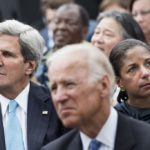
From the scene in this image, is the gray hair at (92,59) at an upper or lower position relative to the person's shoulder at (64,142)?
upper

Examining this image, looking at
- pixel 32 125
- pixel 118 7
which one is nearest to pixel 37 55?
pixel 32 125

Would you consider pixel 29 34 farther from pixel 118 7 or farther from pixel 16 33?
pixel 118 7

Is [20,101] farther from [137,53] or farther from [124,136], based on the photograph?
[124,136]

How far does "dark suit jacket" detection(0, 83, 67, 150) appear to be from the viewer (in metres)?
4.86

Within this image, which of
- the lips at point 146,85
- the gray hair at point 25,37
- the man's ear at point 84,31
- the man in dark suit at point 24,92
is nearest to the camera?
the lips at point 146,85

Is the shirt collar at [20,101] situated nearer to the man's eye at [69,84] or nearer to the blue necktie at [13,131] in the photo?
the blue necktie at [13,131]

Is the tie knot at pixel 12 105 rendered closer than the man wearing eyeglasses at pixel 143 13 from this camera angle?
Yes

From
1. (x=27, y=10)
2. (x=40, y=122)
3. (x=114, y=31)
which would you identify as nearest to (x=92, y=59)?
(x=40, y=122)

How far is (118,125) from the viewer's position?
396 cm

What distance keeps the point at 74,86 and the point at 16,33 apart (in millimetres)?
1329

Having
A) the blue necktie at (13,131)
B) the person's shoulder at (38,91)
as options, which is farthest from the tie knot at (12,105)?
the person's shoulder at (38,91)

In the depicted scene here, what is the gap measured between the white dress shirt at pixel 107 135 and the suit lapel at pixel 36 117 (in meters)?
0.95

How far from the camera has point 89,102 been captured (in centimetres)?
380

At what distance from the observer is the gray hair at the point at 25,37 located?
4.99 meters
